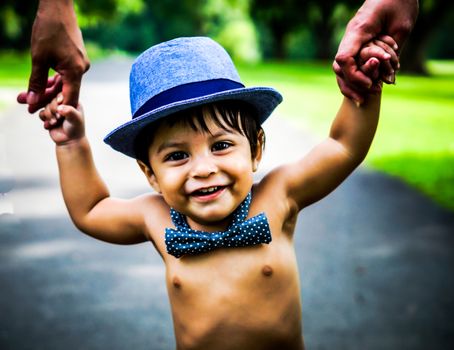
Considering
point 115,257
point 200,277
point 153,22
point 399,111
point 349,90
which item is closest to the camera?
point 349,90

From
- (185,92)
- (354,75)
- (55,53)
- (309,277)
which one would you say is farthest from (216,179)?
(309,277)

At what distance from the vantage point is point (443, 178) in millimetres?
5965

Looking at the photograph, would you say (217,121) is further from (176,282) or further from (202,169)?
(176,282)

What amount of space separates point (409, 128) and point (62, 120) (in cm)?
838

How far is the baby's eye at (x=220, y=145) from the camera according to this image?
1.72 metres

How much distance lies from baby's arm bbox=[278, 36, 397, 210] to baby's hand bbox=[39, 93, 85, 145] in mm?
682

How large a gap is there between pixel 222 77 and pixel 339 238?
9.56 ft

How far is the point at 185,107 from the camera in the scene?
162cm

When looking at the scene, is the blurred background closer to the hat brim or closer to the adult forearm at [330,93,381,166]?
the hat brim

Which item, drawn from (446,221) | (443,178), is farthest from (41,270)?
(443,178)

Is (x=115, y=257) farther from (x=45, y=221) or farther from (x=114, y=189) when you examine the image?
(x=114, y=189)

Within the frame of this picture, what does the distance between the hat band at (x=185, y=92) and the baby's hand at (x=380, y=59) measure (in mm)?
421

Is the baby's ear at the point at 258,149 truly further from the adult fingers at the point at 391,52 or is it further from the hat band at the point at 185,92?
the adult fingers at the point at 391,52

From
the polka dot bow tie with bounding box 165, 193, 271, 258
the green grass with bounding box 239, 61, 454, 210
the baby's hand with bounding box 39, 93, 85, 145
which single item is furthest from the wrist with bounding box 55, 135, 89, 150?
the green grass with bounding box 239, 61, 454, 210
